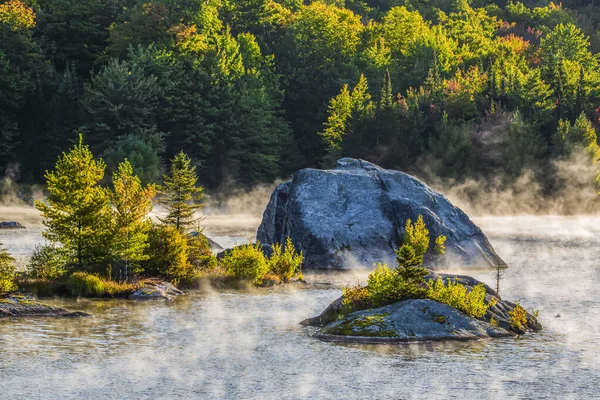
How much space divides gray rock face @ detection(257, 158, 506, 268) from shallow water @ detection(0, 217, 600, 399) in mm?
8424

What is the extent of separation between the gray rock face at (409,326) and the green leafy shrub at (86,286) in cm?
993

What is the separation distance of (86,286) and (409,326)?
12672mm

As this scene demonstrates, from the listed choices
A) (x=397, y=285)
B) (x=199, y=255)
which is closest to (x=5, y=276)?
(x=199, y=255)

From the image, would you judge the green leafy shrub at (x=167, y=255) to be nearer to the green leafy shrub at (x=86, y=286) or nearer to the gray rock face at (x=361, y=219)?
the green leafy shrub at (x=86, y=286)

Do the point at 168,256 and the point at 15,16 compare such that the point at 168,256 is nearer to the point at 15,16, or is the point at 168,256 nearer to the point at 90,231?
the point at 90,231

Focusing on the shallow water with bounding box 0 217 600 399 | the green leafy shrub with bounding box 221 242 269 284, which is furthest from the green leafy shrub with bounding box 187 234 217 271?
the shallow water with bounding box 0 217 600 399

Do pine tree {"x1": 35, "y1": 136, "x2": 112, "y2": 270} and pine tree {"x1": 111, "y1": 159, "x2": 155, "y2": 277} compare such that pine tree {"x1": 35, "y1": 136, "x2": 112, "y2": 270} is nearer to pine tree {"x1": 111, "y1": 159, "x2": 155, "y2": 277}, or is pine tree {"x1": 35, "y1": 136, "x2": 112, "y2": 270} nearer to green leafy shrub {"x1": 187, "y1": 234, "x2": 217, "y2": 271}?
pine tree {"x1": 111, "y1": 159, "x2": 155, "y2": 277}

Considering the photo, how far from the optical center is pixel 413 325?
2862cm

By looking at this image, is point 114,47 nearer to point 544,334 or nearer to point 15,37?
point 15,37

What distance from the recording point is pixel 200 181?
10938 cm

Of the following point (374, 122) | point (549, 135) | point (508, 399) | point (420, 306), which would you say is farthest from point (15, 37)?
point (508, 399)

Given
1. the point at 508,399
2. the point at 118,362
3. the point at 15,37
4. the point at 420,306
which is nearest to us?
the point at 508,399

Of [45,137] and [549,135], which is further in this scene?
[549,135]

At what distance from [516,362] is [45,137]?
273 feet
